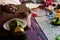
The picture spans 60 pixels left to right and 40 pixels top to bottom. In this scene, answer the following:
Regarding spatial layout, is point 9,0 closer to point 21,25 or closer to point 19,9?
point 19,9

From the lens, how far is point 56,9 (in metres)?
2.40

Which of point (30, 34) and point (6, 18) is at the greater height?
point (6, 18)

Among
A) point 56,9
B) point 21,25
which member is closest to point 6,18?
point 21,25

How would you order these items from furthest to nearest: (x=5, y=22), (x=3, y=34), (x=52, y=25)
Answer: (x=52, y=25)
(x=5, y=22)
(x=3, y=34)

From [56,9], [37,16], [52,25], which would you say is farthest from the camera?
[56,9]

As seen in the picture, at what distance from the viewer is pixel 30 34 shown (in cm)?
164

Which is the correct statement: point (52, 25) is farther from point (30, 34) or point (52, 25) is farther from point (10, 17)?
point (10, 17)

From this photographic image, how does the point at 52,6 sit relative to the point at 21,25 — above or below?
below

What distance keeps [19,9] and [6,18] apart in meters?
0.26

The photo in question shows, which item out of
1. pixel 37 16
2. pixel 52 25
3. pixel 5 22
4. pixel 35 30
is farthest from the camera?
pixel 37 16

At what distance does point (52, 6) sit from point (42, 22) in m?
0.54

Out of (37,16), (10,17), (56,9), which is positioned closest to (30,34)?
(10,17)

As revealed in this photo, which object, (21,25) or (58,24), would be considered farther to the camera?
(58,24)

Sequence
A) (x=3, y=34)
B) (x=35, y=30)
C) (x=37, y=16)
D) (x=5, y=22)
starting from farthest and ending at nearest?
1. (x=37, y=16)
2. (x=35, y=30)
3. (x=5, y=22)
4. (x=3, y=34)
